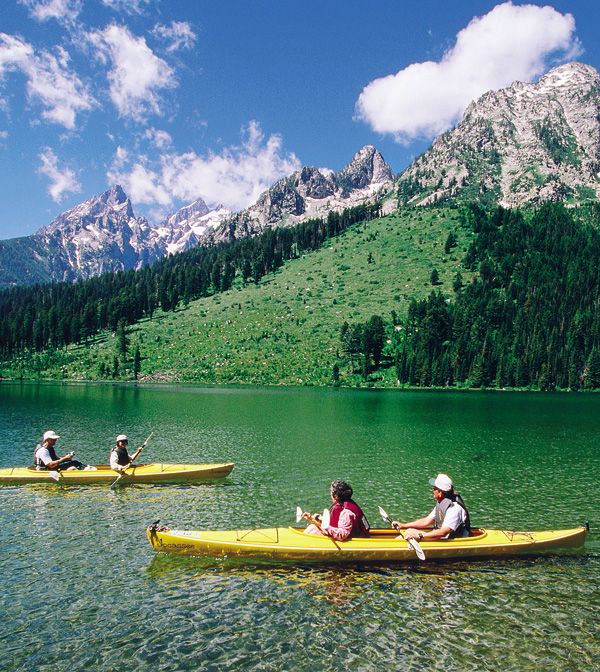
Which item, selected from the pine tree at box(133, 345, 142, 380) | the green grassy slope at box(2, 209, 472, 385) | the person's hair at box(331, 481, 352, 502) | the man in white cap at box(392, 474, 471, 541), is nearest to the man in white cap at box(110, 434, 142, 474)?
the person's hair at box(331, 481, 352, 502)

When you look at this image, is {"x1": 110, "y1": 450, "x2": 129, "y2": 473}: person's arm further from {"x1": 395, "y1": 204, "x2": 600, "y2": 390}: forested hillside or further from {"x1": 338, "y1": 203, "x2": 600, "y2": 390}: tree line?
{"x1": 395, "y1": 204, "x2": 600, "y2": 390}: forested hillside

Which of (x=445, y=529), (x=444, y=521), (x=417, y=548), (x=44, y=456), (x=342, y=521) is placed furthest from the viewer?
(x=44, y=456)

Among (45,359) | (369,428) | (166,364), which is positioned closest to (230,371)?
(166,364)

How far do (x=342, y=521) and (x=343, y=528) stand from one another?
244mm

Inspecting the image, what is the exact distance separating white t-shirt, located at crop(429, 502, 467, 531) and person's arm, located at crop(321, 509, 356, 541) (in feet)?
10.8

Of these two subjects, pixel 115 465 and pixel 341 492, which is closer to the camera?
pixel 341 492

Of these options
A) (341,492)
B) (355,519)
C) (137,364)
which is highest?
(137,364)

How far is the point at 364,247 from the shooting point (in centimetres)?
19388

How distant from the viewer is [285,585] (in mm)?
14961

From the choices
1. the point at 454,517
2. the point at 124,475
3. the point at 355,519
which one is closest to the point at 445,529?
the point at 454,517

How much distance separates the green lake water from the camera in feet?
37.4

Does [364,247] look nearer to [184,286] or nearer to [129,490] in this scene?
[184,286]

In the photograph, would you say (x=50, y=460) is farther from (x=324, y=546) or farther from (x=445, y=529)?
(x=445, y=529)

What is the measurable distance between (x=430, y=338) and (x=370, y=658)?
12259cm
